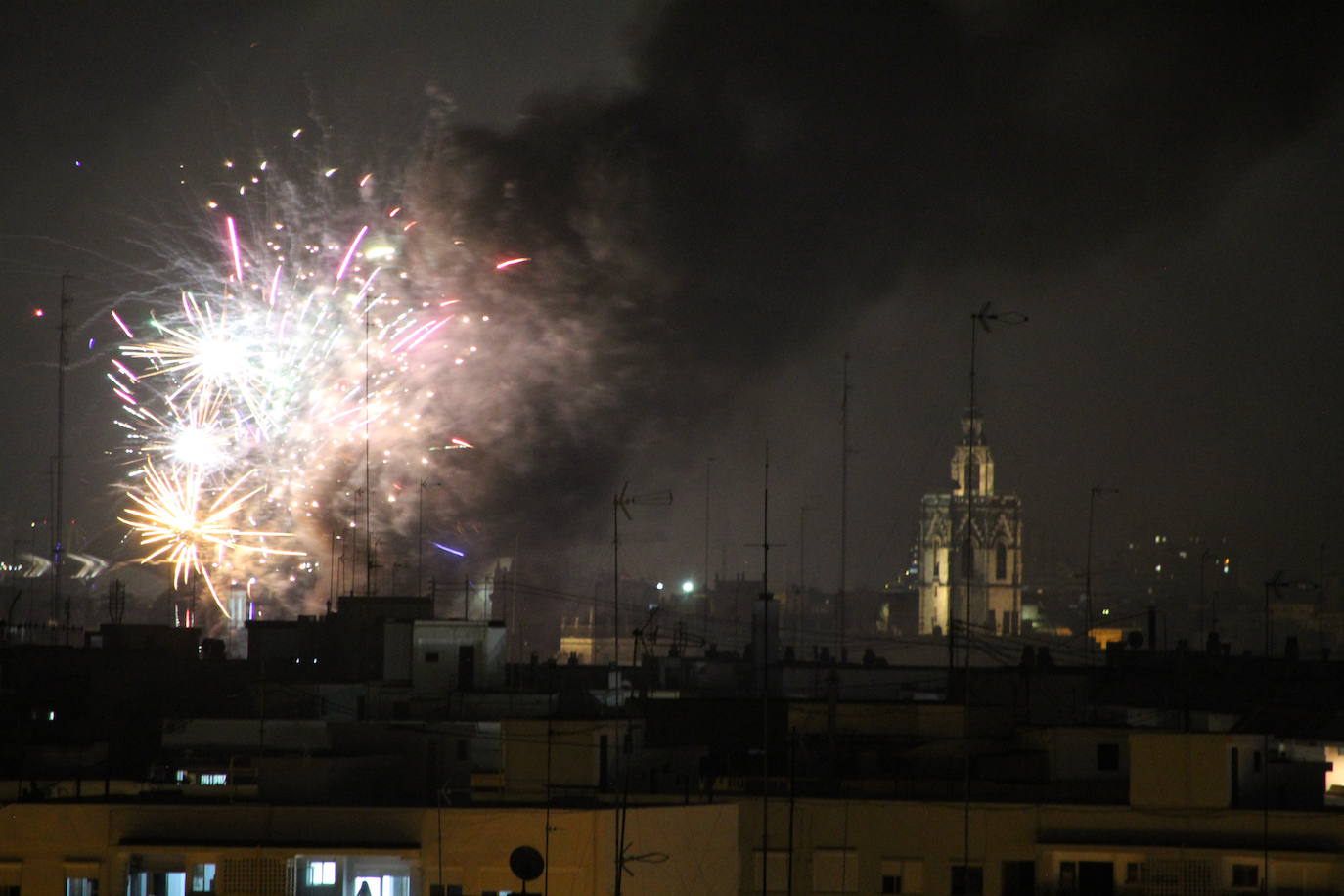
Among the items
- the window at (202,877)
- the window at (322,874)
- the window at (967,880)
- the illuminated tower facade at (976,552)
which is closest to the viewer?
the window at (322,874)

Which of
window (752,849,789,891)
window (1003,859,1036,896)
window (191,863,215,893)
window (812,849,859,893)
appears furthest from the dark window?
window (191,863,215,893)

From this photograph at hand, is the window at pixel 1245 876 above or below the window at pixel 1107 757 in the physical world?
below

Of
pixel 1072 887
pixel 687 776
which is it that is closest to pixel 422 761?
pixel 687 776

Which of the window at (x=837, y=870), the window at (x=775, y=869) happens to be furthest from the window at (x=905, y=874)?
the window at (x=775, y=869)

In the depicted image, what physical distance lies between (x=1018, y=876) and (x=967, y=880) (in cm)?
52

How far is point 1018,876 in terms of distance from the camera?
19109mm

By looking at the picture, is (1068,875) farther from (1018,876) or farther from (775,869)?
(775,869)

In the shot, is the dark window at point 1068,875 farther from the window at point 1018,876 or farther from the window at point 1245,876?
the window at point 1245,876

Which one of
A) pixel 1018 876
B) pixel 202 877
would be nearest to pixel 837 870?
pixel 1018 876

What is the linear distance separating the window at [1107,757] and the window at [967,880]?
115 inches

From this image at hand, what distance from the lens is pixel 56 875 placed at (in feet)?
58.0

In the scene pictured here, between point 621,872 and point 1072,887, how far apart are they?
15.0 ft

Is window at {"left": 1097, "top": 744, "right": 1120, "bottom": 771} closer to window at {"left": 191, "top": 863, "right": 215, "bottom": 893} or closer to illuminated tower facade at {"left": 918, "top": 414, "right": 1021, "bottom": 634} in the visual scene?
window at {"left": 191, "top": 863, "right": 215, "bottom": 893}

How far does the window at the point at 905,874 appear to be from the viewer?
19062 mm
